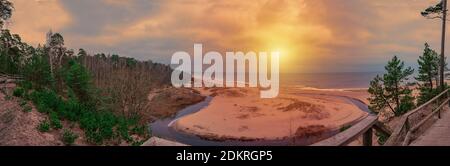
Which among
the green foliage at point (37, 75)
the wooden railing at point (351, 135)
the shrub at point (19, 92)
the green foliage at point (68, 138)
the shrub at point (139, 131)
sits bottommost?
the shrub at point (139, 131)

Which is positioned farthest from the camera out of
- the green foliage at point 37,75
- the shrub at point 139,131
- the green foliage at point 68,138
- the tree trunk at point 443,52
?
the green foliage at point 37,75

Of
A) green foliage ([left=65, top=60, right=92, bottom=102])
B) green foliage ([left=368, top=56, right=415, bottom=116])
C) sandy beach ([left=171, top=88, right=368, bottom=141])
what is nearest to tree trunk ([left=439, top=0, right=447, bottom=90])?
green foliage ([left=368, top=56, right=415, bottom=116])

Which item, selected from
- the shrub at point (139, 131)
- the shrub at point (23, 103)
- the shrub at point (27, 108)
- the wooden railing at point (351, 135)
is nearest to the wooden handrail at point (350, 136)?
the wooden railing at point (351, 135)

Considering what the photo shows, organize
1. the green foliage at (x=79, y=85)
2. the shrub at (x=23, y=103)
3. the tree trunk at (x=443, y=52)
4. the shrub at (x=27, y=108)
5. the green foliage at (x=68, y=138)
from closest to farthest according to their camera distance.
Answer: the green foliage at (x=68, y=138) → the shrub at (x=27, y=108) → the shrub at (x=23, y=103) → the tree trunk at (x=443, y=52) → the green foliage at (x=79, y=85)

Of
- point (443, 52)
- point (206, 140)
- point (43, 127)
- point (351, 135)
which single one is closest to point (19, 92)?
point (43, 127)

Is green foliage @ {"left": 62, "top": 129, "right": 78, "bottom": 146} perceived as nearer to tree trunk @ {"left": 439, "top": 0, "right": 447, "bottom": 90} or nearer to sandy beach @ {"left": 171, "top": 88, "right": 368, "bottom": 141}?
sandy beach @ {"left": 171, "top": 88, "right": 368, "bottom": 141}

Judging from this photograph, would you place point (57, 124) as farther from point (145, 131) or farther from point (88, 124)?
point (145, 131)

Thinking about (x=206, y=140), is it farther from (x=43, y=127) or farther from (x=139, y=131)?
(x=43, y=127)

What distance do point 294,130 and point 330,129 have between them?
14.5 ft

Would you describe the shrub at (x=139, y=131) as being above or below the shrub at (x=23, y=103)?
below

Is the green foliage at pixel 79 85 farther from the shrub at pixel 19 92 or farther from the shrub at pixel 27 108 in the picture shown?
the shrub at pixel 27 108
